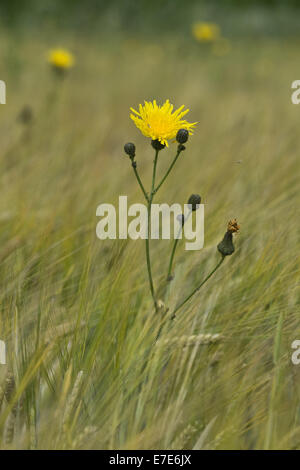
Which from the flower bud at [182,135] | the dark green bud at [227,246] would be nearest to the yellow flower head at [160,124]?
the flower bud at [182,135]

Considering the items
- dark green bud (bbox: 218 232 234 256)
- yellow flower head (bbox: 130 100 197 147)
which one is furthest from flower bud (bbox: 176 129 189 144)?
dark green bud (bbox: 218 232 234 256)

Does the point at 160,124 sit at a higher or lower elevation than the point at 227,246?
higher

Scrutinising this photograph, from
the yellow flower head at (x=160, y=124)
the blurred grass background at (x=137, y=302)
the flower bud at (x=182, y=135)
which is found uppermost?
the yellow flower head at (x=160, y=124)

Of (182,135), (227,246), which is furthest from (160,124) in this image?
(227,246)

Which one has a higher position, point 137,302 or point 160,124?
point 160,124

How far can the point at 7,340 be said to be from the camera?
2.04 feet

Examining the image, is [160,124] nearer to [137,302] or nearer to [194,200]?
[194,200]

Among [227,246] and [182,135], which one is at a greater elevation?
[182,135]

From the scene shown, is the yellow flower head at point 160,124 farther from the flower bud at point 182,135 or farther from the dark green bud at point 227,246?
the dark green bud at point 227,246

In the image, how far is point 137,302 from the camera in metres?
0.70

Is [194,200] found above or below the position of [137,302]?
above

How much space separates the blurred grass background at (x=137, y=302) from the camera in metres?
0.53

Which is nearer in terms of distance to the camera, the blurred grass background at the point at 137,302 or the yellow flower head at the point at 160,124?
the blurred grass background at the point at 137,302

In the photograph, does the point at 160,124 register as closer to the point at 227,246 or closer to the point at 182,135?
the point at 182,135
